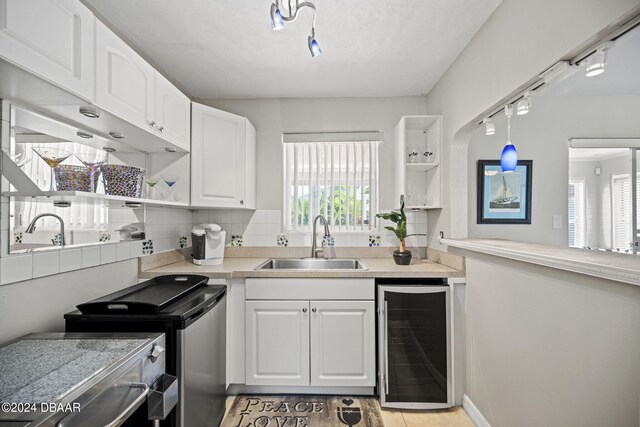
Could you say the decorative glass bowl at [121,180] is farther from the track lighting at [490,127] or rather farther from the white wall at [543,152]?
the white wall at [543,152]

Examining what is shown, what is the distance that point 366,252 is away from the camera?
109 inches

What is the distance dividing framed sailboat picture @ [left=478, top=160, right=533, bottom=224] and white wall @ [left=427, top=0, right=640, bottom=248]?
15 centimetres

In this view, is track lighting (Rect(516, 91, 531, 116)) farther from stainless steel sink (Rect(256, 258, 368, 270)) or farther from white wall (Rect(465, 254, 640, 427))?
stainless steel sink (Rect(256, 258, 368, 270))

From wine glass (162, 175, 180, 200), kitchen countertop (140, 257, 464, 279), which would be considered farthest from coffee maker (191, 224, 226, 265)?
wine glass (162, 175, 180, 200)

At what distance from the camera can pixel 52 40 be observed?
1.05 metres

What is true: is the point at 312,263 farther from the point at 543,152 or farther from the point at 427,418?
the point at 543,152

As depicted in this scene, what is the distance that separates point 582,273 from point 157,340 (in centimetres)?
163

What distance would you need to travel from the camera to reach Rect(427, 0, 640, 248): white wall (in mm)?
1079

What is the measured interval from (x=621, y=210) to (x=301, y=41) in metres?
2.98

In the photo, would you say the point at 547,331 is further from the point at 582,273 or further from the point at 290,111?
the point at 290,111

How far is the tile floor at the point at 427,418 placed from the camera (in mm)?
1856

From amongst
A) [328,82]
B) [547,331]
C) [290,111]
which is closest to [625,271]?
[547,331]

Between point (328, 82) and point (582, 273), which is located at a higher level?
point (328, 82)

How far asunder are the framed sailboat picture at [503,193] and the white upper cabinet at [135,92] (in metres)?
2.31
